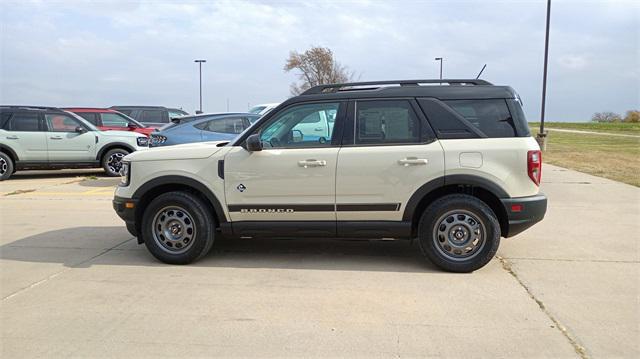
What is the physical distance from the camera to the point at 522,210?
16.4 ft

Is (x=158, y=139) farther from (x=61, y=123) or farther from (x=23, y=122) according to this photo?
(x=23, y=122)

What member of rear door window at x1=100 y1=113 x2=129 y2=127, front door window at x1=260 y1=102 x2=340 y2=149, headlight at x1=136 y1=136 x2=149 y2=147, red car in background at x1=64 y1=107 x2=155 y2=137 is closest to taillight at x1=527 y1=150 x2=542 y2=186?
front door window at x1=260 y1=102 x2=340 y2=149

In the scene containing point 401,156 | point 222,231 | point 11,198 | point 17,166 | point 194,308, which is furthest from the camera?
point 17,166

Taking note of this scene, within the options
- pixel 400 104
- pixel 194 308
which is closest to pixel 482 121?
pixel 400 104

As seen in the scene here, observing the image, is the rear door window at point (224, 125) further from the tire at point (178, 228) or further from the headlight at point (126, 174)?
the tire at point (178, 228)

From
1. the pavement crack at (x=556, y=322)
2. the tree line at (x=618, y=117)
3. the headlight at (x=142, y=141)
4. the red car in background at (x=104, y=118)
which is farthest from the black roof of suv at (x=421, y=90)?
the tree line at (x=618, y=117)

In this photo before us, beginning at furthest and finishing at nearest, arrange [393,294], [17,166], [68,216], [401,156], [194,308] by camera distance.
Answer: [17,166], [68,216], [401,156], [393,294], [194,308]

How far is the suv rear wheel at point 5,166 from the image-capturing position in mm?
12234

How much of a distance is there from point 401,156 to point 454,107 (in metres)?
0.73

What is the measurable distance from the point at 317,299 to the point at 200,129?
7053mm

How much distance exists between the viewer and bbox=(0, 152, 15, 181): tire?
1223 centimetres

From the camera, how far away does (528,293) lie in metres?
4.55

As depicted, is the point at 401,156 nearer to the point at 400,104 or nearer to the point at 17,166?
the point at 400,104

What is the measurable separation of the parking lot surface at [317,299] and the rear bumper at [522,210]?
20.1 inches
